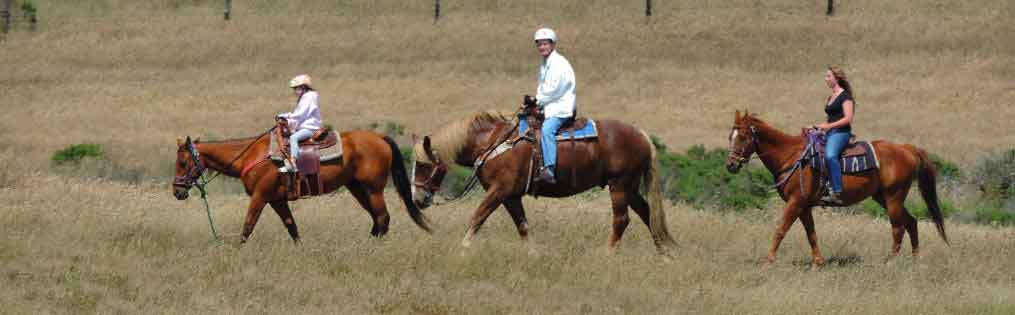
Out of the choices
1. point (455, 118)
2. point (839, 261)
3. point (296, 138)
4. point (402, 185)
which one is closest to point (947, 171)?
point (455, 118)

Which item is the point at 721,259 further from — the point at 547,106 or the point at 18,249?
the point at 18,249

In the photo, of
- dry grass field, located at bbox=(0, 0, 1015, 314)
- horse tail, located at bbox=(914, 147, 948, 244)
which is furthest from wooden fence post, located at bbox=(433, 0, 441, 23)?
horse tail, located at bbox=(914, 147, 948, 244)

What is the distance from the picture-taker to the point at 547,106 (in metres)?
13.4

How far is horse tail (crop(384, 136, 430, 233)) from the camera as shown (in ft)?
46.7

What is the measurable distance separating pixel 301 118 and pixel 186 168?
125cm

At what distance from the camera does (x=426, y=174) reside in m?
13.3

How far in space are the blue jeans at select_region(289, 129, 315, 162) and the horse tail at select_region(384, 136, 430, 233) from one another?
96 cm

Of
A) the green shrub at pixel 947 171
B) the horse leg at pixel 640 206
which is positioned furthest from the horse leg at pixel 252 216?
the green shrub at pixel 947 171

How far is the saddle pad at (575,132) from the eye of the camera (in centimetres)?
1333

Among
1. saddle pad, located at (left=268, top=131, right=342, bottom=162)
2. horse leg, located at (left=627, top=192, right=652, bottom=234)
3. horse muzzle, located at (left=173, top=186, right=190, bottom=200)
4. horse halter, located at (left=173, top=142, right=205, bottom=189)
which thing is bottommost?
horse leg, located at (left=627, top=192, right=652, bottom=234)

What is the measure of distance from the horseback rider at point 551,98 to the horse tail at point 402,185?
1.60 meters

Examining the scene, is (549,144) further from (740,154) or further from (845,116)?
(845,116)

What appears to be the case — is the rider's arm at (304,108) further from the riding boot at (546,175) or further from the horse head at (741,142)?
the horse head at (741,142)

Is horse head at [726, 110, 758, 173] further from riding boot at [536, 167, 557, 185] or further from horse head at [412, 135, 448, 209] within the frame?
horse head at [412, 135, 448, 209]
